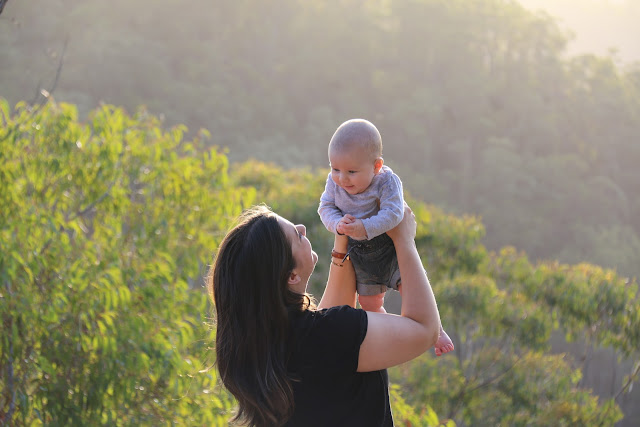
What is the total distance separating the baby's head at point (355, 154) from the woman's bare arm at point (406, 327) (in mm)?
205

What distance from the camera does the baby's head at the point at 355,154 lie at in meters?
1.55

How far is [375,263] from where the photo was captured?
163cm

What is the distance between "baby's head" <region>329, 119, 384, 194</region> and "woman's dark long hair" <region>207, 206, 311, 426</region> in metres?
0.24

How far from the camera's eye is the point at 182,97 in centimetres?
2581

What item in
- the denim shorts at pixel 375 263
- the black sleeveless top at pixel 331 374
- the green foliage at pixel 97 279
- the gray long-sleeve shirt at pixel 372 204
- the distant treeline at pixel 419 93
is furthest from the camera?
the distant treeline at pixel 419 93

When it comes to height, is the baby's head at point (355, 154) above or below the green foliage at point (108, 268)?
above

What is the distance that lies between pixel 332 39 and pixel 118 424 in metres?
28.0

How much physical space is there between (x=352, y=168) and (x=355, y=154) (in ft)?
0.10

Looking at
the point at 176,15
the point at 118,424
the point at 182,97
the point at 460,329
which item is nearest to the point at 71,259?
the point at 118,424

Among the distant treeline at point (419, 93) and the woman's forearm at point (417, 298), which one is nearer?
the woman's forearm at point (417, 298)

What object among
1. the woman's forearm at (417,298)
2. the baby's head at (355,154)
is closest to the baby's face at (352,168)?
the baby's head at (355,154)

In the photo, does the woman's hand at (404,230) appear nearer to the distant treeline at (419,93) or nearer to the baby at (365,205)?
the baby at (365,205)

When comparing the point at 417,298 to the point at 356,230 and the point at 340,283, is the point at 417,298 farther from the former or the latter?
the point at 340,283

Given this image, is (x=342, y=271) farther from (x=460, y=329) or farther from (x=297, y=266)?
(x=460, y=329)
